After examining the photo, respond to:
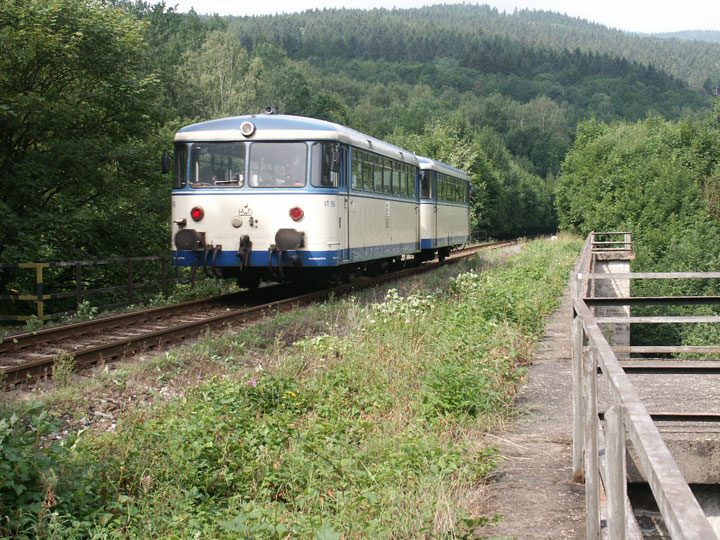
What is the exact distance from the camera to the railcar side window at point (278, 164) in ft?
45.8

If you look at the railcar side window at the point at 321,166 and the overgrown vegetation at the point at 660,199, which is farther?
the overgrown vegetation at the point at 660,199

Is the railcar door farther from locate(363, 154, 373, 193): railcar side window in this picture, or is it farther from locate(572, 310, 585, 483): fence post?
locate(572, 310, 585, 483): fence post

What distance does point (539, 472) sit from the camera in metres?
4.95

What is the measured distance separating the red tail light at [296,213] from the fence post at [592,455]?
34.2 feet

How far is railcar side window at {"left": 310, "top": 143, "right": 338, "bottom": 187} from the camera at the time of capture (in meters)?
13.8

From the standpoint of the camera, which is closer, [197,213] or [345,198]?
[197,213]

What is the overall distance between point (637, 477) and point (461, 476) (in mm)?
1345

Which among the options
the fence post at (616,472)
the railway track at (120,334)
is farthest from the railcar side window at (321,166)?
the fence post at (616,472)

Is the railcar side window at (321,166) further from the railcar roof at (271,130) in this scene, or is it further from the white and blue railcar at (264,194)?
the railcar roof at (271,130)

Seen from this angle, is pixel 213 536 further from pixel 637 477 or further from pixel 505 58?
pixel 505 58

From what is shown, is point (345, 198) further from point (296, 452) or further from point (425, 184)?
point (296, 452)

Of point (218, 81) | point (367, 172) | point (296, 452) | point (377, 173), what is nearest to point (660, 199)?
point (218, 81)

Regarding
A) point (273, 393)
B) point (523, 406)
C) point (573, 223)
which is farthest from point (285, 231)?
point (573, 223)

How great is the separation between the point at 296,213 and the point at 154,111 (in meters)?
7.44
